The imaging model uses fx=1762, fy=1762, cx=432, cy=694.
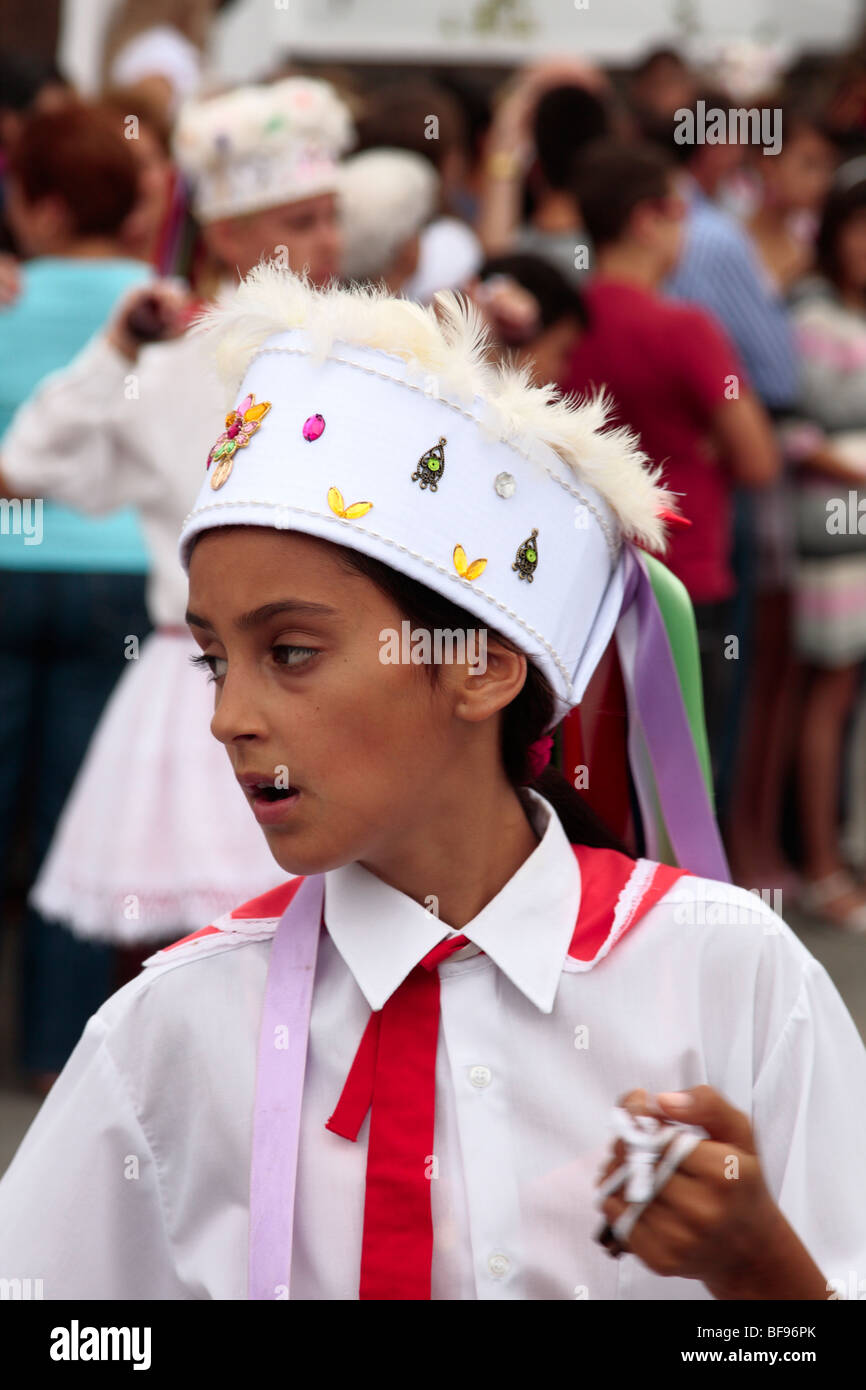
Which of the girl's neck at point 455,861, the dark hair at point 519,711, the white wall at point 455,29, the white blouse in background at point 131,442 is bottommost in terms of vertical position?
the girl's neck at point 455,861

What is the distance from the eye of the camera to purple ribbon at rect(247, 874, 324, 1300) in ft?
5.25

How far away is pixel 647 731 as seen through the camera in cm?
193

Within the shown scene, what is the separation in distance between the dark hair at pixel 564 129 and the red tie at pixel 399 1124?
4.29 meters

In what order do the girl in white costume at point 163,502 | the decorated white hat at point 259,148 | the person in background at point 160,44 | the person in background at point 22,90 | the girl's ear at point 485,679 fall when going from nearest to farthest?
the girl's ear at point 485,679, the girl in white costume at point 163,502, the decorated white hat at point 259,148, the person in background at point 22,90, the person in background at point 160,44

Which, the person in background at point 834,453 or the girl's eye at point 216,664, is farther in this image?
A: the person in background at point 834,453

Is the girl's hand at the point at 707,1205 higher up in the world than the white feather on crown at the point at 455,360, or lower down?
lower down

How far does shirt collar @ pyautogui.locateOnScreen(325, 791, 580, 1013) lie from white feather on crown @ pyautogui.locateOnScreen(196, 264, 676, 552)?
373mm

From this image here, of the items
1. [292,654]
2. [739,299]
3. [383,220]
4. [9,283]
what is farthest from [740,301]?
[292,654]

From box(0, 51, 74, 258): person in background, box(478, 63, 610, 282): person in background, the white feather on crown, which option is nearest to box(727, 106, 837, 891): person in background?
box(478, 63, 610, 282): person in background

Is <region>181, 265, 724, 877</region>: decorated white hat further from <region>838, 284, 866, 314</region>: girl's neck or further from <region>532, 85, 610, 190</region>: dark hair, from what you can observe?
<region>532, 85, 610, 190</region>: dark hair

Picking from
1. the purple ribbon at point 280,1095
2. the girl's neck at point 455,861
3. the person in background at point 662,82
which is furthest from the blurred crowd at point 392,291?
the person in background at point 662,82

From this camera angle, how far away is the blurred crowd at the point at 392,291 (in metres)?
3.50

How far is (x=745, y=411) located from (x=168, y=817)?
189cm

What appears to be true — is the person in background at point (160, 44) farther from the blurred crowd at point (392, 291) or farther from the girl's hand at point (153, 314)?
the girl's hand at point (153, 314)
